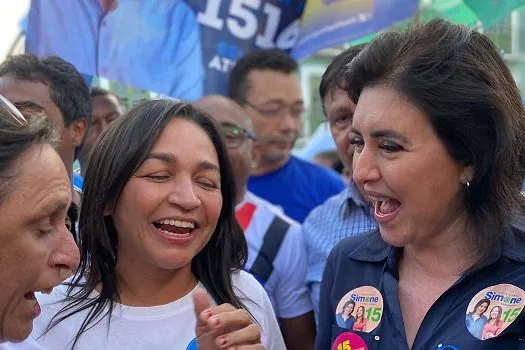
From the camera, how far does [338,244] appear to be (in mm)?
2820

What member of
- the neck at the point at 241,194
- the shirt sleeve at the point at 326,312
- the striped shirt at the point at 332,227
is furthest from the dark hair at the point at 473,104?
the neck at the point at 241,194

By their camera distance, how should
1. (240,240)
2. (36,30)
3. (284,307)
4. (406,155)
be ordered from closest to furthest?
(406,155)
(240,240)
(284,307)
(36,30)

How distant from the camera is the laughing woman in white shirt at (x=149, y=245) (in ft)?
8.70

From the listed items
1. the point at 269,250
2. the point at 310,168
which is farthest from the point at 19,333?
the point at 310,168

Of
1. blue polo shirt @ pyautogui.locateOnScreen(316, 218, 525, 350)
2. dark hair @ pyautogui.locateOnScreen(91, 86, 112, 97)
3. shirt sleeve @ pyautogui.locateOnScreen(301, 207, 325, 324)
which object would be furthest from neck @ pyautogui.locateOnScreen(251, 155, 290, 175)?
blue polo shirt @ pyautogui.locateOnScreen(316, 218, 525, 350)

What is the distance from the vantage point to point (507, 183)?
2.43 meters

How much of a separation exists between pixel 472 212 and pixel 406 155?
286mm

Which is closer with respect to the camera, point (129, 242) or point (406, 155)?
point (406, 155)

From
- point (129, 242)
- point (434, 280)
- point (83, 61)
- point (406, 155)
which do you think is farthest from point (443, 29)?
point (83, 61)

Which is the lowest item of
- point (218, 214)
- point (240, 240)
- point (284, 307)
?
point (284, 307)

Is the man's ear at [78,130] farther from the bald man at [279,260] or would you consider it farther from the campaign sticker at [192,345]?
the campaign sticker at [192,345]

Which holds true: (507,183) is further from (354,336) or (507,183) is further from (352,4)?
(352,4)

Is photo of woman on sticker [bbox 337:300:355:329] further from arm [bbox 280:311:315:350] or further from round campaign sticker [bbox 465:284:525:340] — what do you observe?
arm [bbox 280:311:315:350]

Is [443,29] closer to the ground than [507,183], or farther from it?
farther from it
